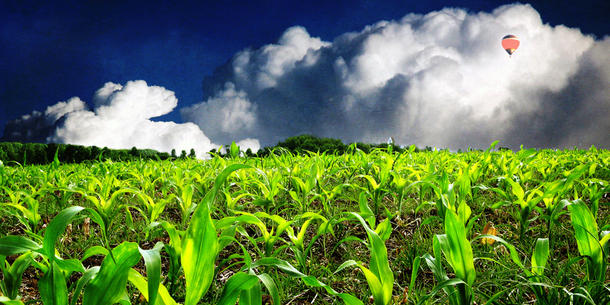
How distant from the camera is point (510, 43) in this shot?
34.8 metres

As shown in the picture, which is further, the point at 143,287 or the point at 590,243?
the point at 590,243

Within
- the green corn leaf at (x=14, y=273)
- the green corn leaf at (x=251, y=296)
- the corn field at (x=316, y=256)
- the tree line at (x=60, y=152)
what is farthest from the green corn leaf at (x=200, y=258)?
the tree line at (x=60, y=152)

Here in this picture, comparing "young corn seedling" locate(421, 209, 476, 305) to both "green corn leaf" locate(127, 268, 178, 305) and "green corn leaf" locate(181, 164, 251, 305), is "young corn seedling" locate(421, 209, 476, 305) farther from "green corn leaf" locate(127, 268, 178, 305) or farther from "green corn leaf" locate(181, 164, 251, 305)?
"green corn leaf" locate(127, 268, 178, 305)

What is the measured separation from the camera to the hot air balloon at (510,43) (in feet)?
114

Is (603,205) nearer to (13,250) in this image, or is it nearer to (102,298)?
(102,298)

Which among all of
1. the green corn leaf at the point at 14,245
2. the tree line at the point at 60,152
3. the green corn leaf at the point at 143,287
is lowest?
the green corn leaf at the point at 143,287

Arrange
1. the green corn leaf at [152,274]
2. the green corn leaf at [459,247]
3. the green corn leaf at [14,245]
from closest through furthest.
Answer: the green corn leaf at [152,274], the green corn leaf at [14,245], the green corn leaf at [459,247]

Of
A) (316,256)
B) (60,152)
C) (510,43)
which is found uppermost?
(510,43)

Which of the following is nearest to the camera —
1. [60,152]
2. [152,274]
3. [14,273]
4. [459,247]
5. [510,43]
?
[152,274]

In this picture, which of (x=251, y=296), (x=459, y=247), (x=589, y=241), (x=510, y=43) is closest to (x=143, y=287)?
(x=251, y=296)

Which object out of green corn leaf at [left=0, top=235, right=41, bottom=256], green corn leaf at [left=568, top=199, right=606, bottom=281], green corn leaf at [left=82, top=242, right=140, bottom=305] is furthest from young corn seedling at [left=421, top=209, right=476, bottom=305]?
green corn leaf at [left=0, top=235, right=41, bottom=256]

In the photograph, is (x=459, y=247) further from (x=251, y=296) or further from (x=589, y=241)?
(x=251, y=296)

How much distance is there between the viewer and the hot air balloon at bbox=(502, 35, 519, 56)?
3472 cm

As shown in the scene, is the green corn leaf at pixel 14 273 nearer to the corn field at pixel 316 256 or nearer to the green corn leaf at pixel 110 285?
the corn field at pixel 316 256
